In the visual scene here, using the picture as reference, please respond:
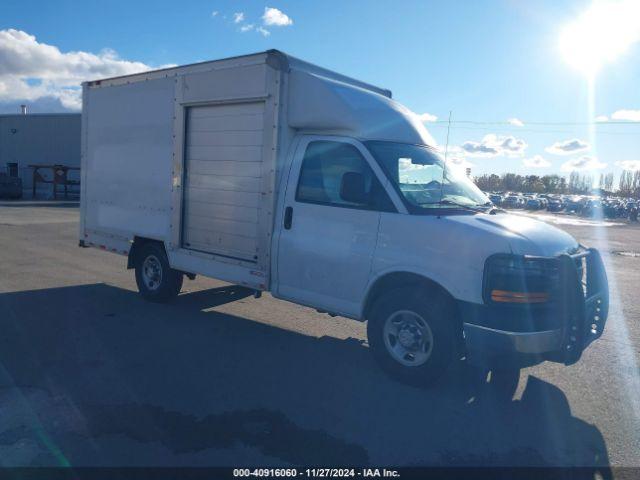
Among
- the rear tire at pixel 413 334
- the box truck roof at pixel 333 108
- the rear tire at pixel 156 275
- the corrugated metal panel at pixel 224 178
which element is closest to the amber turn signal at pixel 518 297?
the rear tire at pixel 413 334

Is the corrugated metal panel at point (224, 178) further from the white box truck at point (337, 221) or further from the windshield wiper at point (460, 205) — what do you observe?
the windshield wiper at point (460, 205)

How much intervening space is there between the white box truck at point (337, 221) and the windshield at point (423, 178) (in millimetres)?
23

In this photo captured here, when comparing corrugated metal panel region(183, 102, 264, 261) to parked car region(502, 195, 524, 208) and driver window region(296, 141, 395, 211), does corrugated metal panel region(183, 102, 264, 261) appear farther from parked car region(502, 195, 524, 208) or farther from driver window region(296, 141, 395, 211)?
parked car region(502, 195, 524, 208)

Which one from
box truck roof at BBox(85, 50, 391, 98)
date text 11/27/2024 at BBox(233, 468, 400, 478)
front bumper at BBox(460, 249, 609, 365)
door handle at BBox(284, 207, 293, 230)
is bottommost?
date text 11/27/2024 at BBox(233, 468, 400, 478)

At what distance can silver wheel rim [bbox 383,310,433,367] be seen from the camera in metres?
4.94

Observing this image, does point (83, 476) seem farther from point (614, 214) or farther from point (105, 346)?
point (614, 214)

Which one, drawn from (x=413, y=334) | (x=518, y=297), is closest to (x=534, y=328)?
(x=518, y=297)

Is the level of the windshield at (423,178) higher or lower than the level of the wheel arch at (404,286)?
higher

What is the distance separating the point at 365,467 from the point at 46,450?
2.18m

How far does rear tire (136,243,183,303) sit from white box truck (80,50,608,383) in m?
0.02

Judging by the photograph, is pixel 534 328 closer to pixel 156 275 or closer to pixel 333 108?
pixel 333 108

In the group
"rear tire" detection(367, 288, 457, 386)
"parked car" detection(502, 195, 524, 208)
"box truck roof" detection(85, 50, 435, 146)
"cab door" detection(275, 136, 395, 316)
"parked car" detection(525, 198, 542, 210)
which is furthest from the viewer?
"parked car" detection(502, 195, 524, 208)

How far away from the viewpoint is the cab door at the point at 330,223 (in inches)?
208

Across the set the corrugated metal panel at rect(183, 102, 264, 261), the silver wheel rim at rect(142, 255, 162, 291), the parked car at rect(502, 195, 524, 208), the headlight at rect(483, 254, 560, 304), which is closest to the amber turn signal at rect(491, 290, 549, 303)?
the headlight at rect(483, 254, 560, 304)
